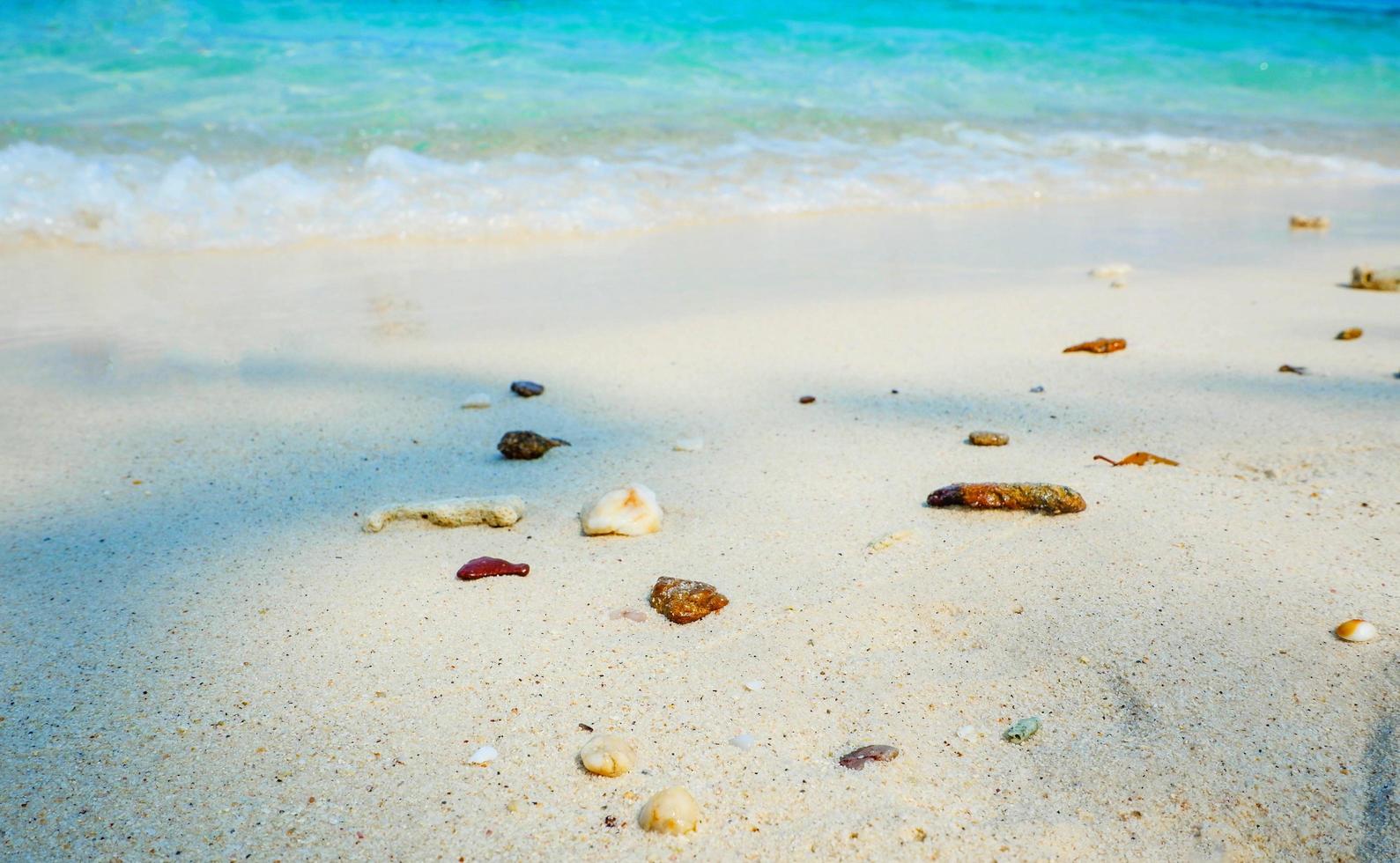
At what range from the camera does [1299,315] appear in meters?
2.59

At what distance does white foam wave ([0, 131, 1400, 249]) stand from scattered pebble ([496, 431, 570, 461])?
236cm

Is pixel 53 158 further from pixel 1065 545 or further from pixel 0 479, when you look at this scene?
pixel 1065 545

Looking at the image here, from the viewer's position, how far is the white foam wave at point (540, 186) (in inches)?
150

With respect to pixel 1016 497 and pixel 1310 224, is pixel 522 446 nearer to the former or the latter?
pixel 1016 497

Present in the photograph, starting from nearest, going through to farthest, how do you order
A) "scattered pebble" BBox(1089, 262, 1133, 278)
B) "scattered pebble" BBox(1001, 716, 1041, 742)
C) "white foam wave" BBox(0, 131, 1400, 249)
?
1. "scattered pebble" BBox(1001, 716, 1041, 742)
2. "scattered pebble" BBox(1089, 262, 1133, 278)
3. "white foam wave" BBox(0, 131, 1400, 249)

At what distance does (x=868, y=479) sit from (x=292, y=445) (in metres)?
1.07

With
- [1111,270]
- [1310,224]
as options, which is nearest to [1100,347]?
[1111,270]

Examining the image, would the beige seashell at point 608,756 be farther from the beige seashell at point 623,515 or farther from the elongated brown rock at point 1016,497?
the elongated brown rock at point 1016,497

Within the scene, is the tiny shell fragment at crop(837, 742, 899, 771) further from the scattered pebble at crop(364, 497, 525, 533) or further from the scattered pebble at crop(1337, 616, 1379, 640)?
the scattered pebble at crop(364, 497, 525, 533)

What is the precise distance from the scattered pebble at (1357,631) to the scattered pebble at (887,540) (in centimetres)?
52

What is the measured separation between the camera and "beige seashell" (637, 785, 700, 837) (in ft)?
2.88

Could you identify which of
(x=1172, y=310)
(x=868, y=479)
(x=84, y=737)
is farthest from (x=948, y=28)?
(x=84, y=737)

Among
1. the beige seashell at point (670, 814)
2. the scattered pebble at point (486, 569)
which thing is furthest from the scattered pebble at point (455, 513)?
the beige seashell at point (670, 814)

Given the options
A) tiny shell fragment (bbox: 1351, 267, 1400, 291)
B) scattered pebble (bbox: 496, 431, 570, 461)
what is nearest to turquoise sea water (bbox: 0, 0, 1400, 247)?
tiny shell fragment (bbox: 1351, 267, 1400, 291)
